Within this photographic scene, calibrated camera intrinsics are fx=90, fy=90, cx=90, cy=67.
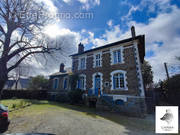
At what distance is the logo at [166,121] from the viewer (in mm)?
4730

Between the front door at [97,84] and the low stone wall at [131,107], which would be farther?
the front door at [97,84]

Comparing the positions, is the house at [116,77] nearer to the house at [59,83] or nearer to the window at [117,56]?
the window at [117,56]

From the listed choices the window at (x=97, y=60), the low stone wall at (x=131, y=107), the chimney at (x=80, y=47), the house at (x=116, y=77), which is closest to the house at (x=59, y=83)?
the house at (x=116, y=77)

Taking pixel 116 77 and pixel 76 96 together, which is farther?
pixel 76 96

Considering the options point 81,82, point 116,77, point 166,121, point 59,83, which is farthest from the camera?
point 59,83

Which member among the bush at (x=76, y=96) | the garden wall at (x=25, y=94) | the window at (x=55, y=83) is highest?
the window at (x=55, y=83)

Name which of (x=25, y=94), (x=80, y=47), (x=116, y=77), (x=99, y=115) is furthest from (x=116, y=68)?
(x=25, y=94)

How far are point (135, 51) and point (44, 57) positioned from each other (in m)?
10.7

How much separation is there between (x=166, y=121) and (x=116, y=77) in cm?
626

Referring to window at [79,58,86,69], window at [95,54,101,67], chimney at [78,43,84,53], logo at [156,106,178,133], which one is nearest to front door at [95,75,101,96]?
window at [95,54,101,67]

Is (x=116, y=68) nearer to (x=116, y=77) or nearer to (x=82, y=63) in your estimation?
(x=116, y=77)

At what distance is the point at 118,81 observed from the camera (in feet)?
34.1

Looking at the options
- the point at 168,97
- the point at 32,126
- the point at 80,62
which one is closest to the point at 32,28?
the point at 80,62

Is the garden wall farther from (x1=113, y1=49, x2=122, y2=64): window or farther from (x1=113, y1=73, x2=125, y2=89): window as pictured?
(x1=113, y1=49, x2=122, y2=64): window
